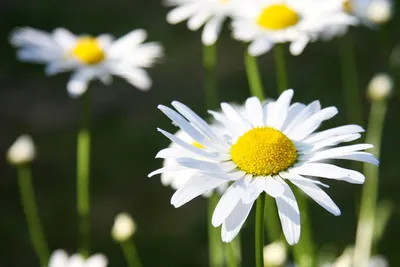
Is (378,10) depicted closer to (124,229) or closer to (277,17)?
(277,17)

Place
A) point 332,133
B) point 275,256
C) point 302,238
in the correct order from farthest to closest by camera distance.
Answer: point 302,238 → point 275,256 → point 332,133

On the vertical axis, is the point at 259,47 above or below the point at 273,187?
above

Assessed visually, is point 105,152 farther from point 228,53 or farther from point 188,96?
point 228,53

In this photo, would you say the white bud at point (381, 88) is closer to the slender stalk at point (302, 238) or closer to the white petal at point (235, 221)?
the slender stalk at point (302, 238)

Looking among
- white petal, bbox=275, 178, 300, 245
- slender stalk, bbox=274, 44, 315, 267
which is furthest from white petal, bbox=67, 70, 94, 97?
white petal, bbox=275, 178, 300, 245

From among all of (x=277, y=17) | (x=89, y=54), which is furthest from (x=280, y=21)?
(x=89, y=54)

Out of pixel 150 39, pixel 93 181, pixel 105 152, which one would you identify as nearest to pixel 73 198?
pixel 93 181

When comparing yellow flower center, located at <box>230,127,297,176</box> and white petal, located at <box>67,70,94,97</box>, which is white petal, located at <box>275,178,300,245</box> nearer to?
yellow flower center, located at <box>230,127,297,176</box>
